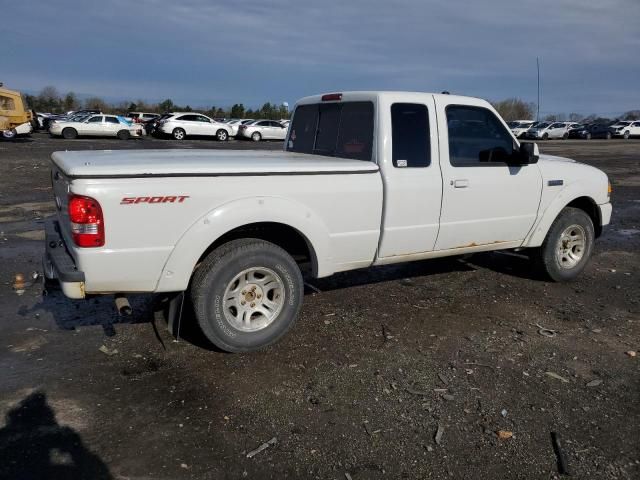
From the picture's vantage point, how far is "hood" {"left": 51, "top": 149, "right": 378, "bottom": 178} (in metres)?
3.51

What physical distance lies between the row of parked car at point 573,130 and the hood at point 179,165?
1846 inches

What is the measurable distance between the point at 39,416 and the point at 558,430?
315 centimetres

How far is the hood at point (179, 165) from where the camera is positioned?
11.5 feet

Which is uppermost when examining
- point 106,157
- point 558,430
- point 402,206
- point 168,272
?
point 106,157

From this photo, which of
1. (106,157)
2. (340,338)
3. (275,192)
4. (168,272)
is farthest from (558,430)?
(106,157)

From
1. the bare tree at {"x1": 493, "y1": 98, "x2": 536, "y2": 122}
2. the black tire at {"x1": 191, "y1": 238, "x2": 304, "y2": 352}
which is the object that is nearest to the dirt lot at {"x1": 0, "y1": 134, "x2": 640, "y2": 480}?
the black tire at {"x1": 191, "y1": 238, "x2": 304, "y2": 352}

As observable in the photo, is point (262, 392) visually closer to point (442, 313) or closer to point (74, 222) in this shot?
point (74, 222)

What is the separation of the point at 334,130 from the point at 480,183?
4.87ft

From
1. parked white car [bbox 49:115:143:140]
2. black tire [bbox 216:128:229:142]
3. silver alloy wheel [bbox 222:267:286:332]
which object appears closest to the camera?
silver alloy wheel [bbox 222:267:286:332]

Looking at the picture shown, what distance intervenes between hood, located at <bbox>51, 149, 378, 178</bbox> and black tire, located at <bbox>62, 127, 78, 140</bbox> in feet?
93.4

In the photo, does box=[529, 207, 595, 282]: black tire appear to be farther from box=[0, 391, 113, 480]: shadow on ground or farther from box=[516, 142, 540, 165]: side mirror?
box=[0, 391, 113, 480]: shadow on ground

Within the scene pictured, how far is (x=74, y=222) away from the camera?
346 centimetres

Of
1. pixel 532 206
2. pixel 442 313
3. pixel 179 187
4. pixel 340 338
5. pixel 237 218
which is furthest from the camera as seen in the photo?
pixel 532 206

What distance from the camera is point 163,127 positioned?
3181cm
